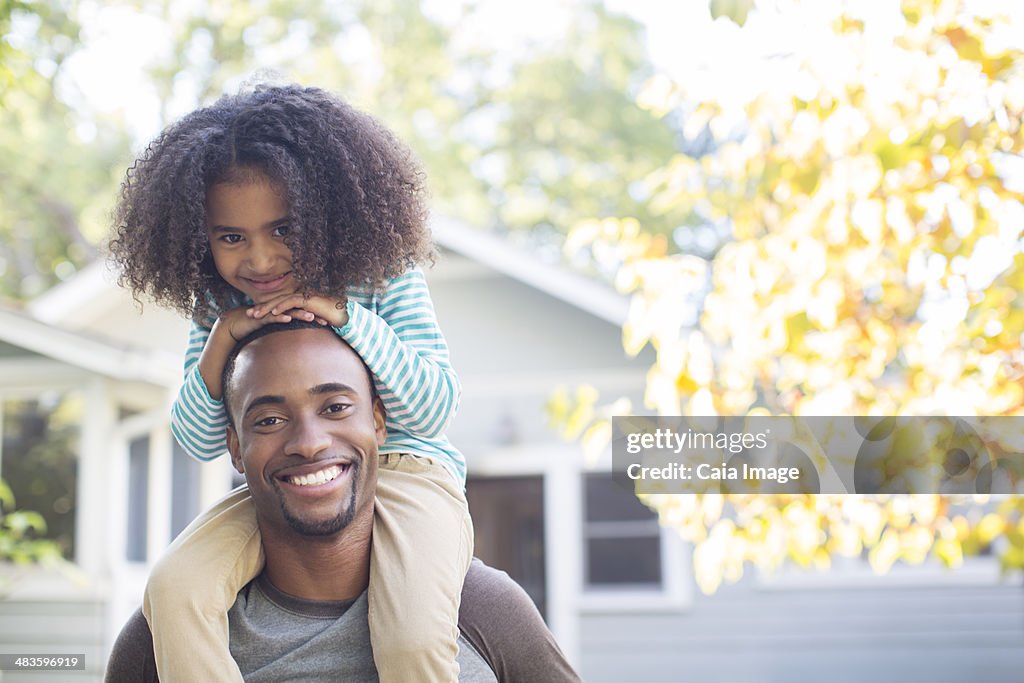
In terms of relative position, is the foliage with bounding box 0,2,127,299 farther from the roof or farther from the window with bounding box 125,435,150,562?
the roof

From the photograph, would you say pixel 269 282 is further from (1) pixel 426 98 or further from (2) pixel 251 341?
(1) pixel 426 98

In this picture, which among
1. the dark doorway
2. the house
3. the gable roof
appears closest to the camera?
the gable roof

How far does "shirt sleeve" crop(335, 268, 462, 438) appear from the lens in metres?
1.62

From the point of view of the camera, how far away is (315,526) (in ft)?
5.13

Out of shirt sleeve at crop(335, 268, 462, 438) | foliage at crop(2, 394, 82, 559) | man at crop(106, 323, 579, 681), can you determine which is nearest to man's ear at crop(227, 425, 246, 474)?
man at crop(106, 323, 579, 681)

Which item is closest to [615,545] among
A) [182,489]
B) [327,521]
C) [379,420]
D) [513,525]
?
[513,525]

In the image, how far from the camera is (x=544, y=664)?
168cm

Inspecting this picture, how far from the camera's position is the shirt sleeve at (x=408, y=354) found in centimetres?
162

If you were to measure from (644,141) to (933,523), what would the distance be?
40.7 ft

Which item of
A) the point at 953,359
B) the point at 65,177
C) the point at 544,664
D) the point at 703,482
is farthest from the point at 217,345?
the point at 65,177

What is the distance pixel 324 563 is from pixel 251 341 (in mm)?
321

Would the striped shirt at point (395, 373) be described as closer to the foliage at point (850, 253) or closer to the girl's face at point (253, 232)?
the girl's face at point (253, 232)

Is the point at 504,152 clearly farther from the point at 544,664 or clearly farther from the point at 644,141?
the point at 544,664

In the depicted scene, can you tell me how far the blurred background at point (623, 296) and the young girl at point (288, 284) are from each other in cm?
23
